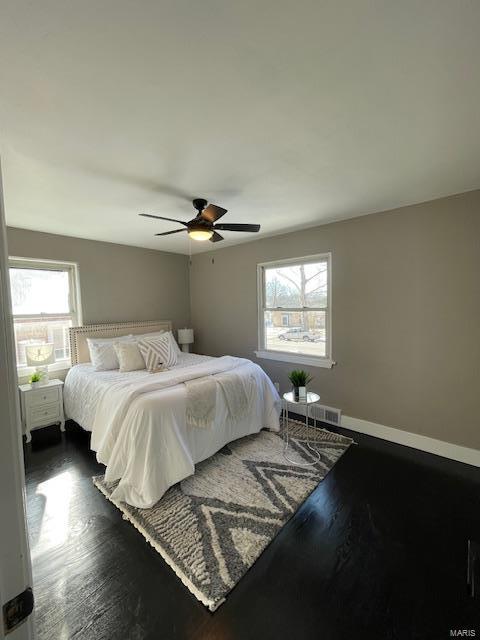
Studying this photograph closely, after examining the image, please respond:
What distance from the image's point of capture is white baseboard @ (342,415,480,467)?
2.46 metres

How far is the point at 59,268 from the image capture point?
355 cm

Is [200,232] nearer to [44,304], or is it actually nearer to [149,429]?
[149,429]

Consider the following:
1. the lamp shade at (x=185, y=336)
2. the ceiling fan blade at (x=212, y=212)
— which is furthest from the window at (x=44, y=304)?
the ceiling fan blade at (x=212, y=212)

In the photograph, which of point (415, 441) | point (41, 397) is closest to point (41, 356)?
point (41, 397)

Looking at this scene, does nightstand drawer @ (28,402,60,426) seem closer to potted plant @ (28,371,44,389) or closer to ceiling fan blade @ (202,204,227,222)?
potted plant @ (28,371,44,389)

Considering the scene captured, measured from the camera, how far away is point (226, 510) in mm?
1928

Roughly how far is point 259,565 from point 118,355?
2568 millimetres

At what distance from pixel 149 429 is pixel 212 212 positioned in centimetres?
178

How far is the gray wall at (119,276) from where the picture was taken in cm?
336

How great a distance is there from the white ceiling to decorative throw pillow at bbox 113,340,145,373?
1.72 metres

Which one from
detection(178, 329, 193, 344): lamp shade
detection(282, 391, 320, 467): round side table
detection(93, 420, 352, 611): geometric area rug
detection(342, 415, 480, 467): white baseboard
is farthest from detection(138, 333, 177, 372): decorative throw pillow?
detection(342, 415, 480, 467): white baseboard

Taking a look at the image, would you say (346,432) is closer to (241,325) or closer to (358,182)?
(241,325)

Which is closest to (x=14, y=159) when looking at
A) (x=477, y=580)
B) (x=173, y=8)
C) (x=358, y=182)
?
(x=173, y=8)

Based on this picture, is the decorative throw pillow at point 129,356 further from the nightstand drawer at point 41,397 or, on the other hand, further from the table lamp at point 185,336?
the table lamp at point 185,336
